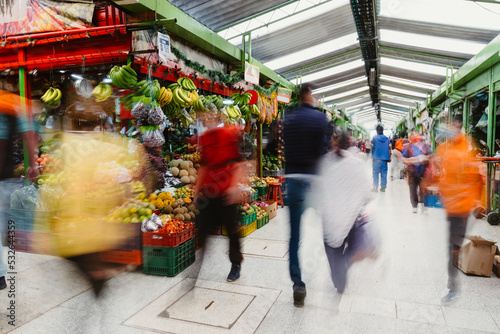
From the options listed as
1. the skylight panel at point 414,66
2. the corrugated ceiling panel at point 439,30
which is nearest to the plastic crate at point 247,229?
the corrugated ceiling panel at point 439,30

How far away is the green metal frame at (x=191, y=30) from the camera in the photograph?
Result: 489 cm

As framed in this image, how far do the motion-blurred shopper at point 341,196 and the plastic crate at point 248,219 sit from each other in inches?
105

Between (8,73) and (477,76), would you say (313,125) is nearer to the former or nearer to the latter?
(8,73)

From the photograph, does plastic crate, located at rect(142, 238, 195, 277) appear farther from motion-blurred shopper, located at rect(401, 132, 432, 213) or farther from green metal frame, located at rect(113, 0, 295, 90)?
motion-blurred shopper, located at rect(401, 132, 432, 213)

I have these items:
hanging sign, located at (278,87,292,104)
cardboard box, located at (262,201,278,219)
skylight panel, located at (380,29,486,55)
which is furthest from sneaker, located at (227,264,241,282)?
skylight panel, located at (380,29,486,55)

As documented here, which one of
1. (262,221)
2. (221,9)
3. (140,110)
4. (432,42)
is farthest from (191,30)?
(432,42)

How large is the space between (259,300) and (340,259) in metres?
0.91

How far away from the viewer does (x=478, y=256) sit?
3943 mm

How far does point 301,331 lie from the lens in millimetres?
2857

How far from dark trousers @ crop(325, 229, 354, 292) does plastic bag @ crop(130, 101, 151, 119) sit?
125 inches

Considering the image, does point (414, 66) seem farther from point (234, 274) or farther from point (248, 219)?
point (234, 274)

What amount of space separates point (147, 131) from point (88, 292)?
7.60 feet

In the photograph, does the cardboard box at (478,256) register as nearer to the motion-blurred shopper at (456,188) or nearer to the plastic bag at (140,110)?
the motion-blurred shopper at (456,188)

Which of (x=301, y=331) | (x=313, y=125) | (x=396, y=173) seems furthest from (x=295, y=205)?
(x=396, y=173)
